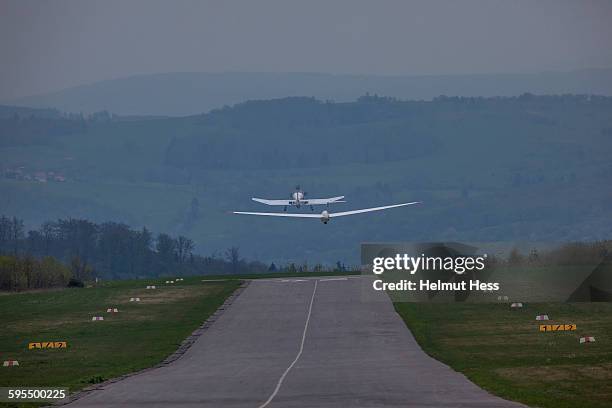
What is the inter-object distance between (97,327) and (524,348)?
26411 mm

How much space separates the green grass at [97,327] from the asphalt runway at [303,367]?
7.13 feet

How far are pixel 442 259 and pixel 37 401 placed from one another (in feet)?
192

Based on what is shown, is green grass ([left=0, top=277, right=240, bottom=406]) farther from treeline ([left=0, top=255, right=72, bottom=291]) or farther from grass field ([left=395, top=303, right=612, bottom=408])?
grass field ([left=395, top=303, right=612, bottom=408])

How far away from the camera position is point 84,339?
6962 centimetres

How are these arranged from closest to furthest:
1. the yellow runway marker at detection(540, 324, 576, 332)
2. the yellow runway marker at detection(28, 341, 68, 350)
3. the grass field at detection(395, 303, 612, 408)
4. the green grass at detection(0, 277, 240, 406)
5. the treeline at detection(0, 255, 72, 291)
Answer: the grass field at detection(395, 303, 612, 408) → the green grass at detection(0, 277, 240, 406) → the yellow runway marker at detection(28, 341, 68, 350) → the yellow runway marker at detection(540, 324, 576, 332) → the treeline at detection(0, 255, 72, 291)

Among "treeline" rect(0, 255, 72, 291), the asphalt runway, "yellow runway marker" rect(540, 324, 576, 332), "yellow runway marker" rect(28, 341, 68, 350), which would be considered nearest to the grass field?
"yellow runway marker" rect(540, 324, 576, 332)

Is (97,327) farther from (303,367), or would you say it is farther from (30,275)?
(30,275)

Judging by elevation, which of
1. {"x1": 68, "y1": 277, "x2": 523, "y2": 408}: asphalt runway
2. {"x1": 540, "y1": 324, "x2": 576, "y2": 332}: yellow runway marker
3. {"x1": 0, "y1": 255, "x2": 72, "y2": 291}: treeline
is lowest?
{"x1": 68, "y1": 277, "x2": 523, "y2": 408}: asphalt runway

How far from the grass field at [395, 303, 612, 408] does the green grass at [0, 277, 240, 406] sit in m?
12.8

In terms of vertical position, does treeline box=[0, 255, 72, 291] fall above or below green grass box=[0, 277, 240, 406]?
above

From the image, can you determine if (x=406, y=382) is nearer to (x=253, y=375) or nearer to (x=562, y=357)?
(x=253, y=375)

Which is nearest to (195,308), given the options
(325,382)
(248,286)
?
(248,286)

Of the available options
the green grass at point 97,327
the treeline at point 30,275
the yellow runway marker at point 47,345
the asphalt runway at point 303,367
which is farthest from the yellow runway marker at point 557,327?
the treeline at point 30,275

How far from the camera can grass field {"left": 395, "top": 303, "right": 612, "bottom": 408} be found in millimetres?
44719
